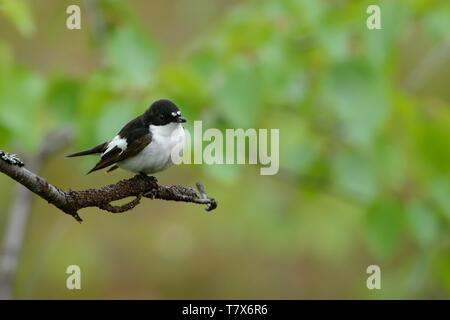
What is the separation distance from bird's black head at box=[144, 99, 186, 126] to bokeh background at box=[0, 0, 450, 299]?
7.25ft

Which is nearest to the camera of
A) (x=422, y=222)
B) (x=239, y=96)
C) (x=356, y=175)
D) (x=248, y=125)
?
(x=239, y=96)

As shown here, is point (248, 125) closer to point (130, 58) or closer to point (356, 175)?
point (130, 58)

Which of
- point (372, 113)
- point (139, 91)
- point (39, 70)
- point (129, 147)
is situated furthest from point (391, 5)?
point (39, 70)

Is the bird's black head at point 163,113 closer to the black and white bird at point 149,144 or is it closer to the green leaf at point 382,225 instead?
the black and white bird at point 149,144

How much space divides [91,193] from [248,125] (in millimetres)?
3681

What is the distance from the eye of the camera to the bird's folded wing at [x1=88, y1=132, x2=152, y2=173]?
336 cm

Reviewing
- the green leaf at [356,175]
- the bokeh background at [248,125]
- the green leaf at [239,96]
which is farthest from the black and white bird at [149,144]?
the green leaf at [356,175]

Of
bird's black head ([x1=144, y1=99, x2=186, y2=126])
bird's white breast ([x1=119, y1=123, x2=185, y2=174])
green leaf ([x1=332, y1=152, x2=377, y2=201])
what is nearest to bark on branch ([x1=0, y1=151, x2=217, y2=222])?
bird's white breast ([x1=119, y1=123, x2=185, y2=174])

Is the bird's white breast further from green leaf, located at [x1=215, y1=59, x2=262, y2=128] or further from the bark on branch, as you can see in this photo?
green leaf, located at [x1=215, y1=59, x2=262, y2=128]

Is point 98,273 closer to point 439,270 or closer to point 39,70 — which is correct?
point 39,70

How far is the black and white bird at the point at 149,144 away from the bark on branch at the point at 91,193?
154 millimetres

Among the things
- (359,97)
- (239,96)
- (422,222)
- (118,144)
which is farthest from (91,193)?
(422,222)

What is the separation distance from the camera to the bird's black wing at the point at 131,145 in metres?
3.37

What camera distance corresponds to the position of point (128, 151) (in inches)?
135
